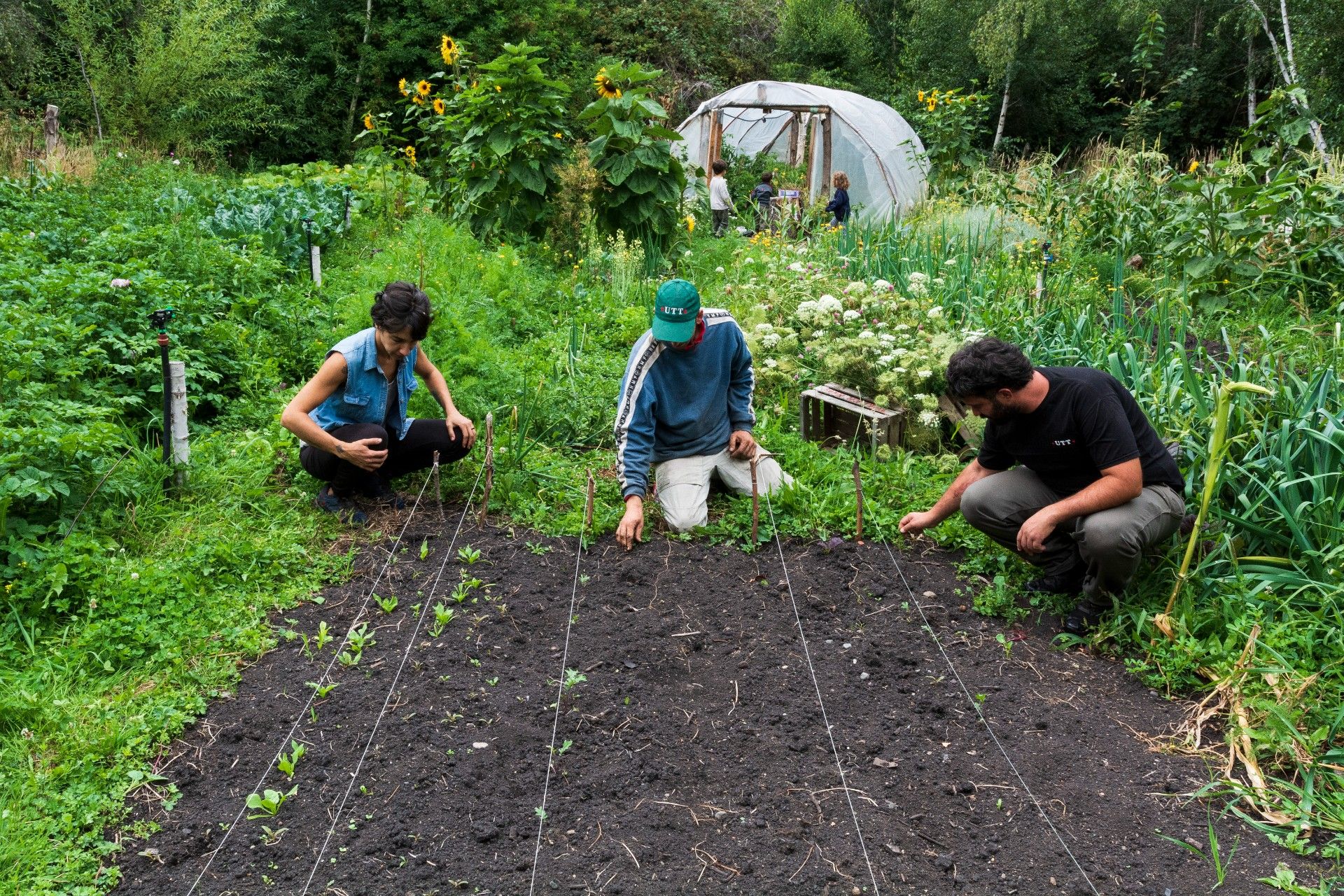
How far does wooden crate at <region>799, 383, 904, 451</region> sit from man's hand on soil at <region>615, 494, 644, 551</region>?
147cm

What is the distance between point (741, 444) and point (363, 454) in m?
1.68

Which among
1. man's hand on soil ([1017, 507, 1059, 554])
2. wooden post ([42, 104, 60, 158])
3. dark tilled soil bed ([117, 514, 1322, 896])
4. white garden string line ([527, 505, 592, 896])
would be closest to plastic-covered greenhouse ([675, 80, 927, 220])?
wooden post ([42, 104, 60, 158])

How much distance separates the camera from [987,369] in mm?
3291

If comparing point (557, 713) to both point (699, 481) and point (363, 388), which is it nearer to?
point (699, 481)

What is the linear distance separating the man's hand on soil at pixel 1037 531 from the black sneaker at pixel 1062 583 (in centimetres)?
30

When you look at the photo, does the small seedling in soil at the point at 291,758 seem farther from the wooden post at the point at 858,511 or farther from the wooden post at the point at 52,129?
the wooden post at the point at 52,129

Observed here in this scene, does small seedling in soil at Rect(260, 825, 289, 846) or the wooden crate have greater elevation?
the wooden crate

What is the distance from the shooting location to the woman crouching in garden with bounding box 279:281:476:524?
405 cm

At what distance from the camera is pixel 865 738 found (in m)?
2.99

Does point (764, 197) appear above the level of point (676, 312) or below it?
below

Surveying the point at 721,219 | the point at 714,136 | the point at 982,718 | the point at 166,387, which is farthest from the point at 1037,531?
the point at 714,136

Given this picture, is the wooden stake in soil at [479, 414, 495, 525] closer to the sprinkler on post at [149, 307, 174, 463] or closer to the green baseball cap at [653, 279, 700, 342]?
the green baseball cap at [653, 279, 700, 342]

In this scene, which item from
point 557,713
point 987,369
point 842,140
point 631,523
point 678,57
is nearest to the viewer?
point 557,713

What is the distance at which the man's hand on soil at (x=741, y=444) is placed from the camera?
14.7ft
